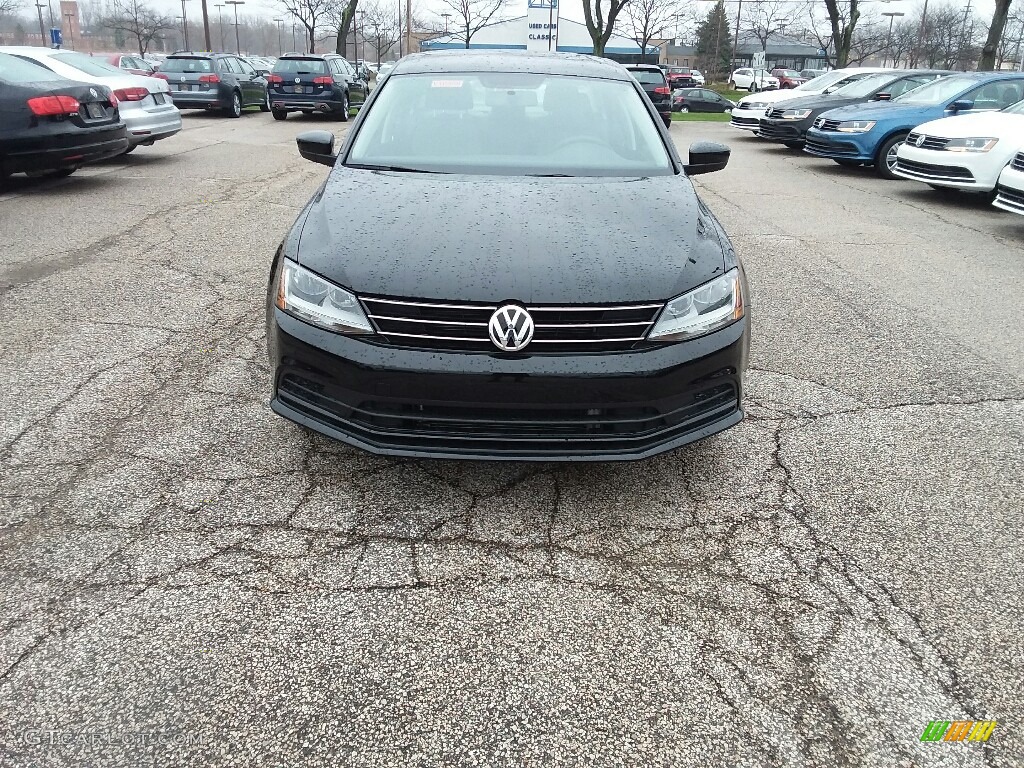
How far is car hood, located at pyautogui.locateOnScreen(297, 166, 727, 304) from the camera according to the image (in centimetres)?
272

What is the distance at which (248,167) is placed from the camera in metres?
11.5

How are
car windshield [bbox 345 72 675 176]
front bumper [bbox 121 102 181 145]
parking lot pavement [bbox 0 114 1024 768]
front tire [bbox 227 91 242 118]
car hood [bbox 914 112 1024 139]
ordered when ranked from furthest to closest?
front tire [bbox 227 91 242 118] < front bumper [bbox 121 102 181 145] < car hood [bbox 914 112 1024 139] < car windshield [bbox 345 72 675 176] < parking lot pavement [bbox 0 114 1024 768]

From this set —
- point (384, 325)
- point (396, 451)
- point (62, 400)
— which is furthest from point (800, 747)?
point (62, 400)

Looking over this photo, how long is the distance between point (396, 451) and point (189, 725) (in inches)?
41.7

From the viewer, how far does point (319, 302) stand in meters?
2.83

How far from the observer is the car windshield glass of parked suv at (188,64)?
68.2 feet

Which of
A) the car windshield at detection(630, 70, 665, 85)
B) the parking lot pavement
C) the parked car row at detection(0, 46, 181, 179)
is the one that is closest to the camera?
the parking lot pavement

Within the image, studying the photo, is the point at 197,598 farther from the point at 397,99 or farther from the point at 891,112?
the point at 891,112

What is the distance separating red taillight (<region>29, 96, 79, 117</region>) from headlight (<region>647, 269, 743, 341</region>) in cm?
826

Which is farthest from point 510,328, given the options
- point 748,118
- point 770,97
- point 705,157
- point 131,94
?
point 770,97

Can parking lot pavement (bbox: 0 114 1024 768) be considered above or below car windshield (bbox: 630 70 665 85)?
below

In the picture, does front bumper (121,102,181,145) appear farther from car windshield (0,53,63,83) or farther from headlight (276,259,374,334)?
headlight (276,259,374,334)

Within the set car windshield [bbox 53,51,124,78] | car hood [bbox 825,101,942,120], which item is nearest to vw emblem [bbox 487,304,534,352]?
car windshield [bbox 53,51,124,78]

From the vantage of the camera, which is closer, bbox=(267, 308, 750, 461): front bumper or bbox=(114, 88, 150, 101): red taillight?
bbox=(267, 308, 750, 461): front bumper
